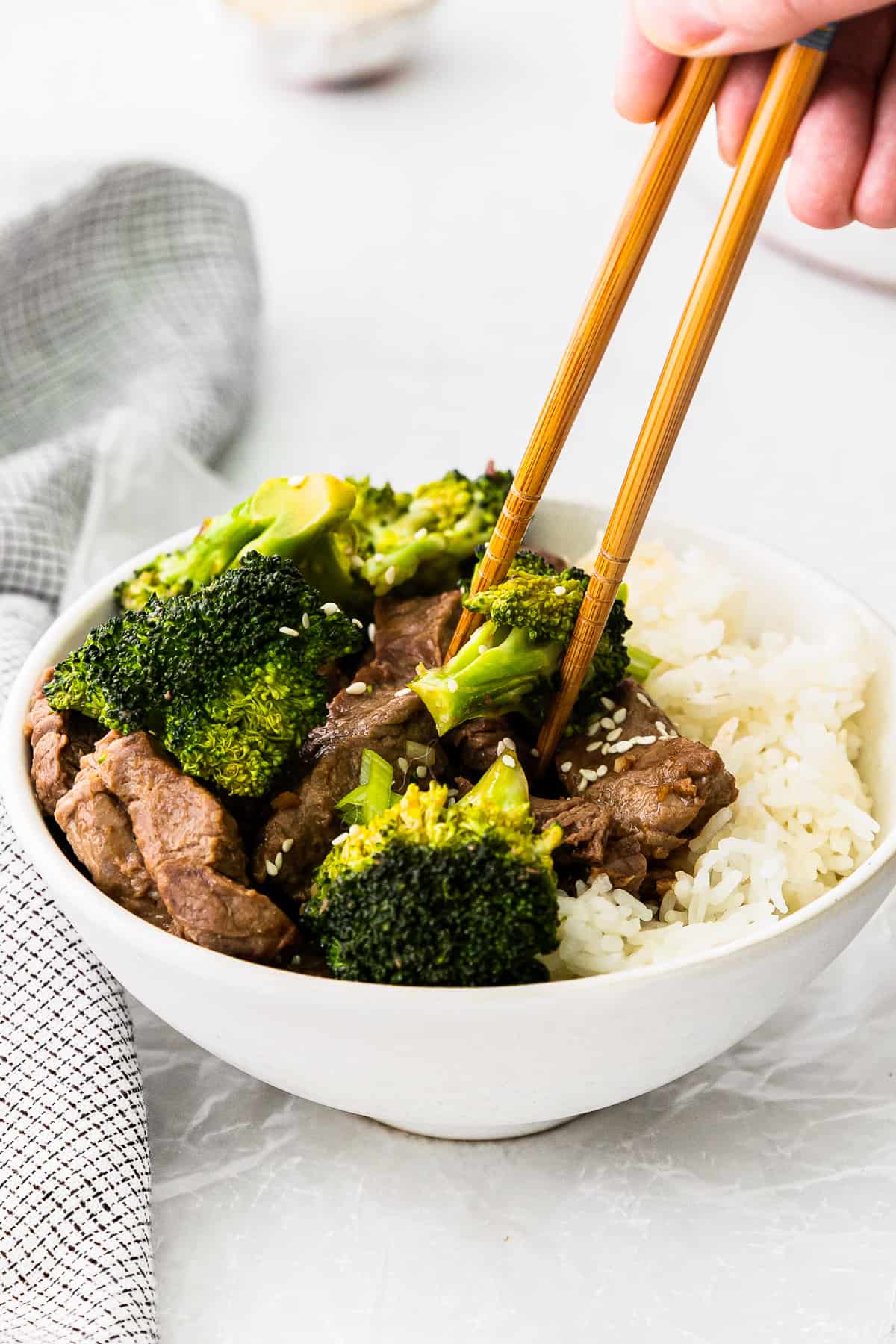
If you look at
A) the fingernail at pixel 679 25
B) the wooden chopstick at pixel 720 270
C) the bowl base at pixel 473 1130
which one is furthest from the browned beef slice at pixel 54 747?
the fingernail at pixel 679 25

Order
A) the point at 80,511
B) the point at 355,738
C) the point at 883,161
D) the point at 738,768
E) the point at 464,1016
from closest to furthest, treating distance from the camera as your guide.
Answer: the point at 464,1016 < the point at 355,738 < the point at 738,768 < the point at 883,161 < the point at 80,511

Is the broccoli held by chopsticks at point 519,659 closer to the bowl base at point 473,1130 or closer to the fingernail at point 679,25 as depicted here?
the bowl base at point 473,1130

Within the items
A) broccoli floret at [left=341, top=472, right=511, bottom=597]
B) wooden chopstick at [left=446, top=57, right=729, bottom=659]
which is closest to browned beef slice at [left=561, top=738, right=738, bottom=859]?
wooden chopstick at [left=446, top=57, right=729, bottom=659]

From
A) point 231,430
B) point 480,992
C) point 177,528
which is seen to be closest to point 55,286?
point 231,430

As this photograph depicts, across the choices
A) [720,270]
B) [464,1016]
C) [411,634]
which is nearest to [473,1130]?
[464,1016]

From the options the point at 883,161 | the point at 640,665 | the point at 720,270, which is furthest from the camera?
the point at 883,161

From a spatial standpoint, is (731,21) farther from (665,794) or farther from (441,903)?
(441,903)

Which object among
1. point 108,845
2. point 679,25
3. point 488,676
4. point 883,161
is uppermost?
point 679,25
